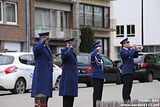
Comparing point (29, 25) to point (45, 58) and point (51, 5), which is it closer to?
point (51, 5)

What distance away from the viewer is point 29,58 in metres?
18.7

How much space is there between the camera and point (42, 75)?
31.7ft

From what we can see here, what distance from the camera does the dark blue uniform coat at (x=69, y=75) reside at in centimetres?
1043

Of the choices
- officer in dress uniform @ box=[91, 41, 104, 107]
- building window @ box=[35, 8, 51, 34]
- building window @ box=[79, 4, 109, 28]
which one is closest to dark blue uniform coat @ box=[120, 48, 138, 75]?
officer in dress uniform @ box=[91, 41, 104, 107]

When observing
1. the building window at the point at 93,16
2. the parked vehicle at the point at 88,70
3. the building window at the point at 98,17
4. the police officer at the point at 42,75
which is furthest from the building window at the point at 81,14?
the police officer at the point at 42,75

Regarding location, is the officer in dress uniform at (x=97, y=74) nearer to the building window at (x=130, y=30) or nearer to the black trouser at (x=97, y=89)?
the black trouser at (x=97, y=89)

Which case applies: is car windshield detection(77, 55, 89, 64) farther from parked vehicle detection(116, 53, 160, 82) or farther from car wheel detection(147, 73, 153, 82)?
car wheel detection(147, 73, 153, 82)

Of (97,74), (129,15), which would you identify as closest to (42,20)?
(129,15)

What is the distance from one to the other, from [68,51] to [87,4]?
1570 inches

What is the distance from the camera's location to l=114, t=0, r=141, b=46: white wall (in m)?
70.5

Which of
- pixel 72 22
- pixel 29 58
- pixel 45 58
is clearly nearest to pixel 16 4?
pixel 72 22

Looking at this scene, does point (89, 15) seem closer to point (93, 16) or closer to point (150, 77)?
point (93, 16)

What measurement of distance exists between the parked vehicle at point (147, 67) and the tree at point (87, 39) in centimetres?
2097

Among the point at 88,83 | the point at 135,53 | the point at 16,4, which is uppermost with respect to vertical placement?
the point at 16,4
